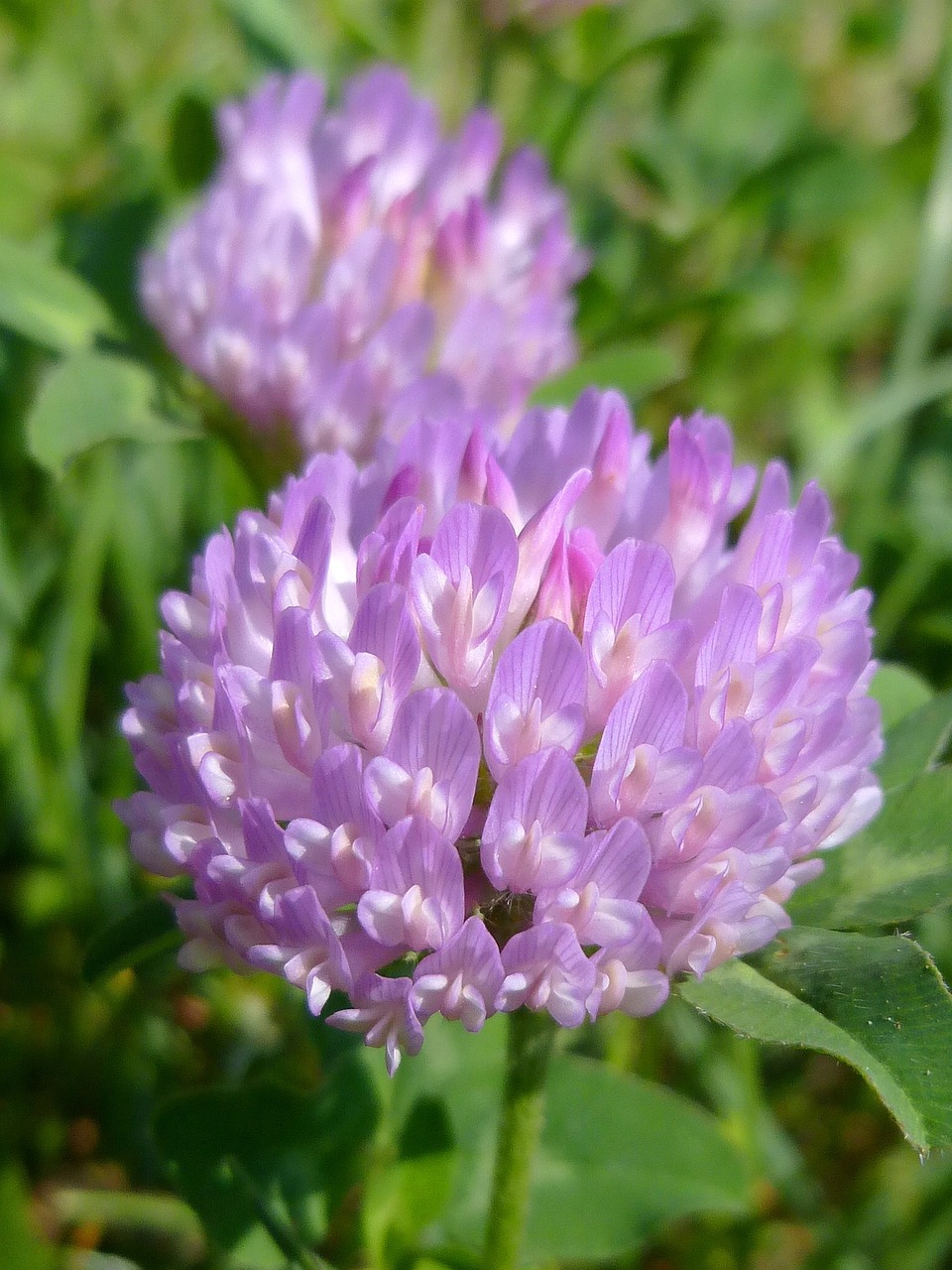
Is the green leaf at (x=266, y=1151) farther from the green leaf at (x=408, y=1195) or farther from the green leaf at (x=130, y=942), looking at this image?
the green leaf at (x=130, y=942)

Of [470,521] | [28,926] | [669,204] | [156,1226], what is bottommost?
[156,1226]

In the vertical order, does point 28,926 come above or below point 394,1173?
above

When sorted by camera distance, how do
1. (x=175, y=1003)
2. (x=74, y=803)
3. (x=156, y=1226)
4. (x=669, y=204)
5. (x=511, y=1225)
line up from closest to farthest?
(x=511, y=1225)
(x=156, y=1226)
(x=74, y=803)
(x=175, y=1003)
(x=669, y=204)

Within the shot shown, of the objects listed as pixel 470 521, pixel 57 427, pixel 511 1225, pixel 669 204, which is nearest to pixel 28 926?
pixel 57 427

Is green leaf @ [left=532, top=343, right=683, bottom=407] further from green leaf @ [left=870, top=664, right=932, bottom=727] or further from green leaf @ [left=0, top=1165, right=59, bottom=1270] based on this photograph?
green leaf @ [left=0, top=1165, right=59, bottom=1270]

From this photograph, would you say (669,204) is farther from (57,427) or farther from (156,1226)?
(156,1226)

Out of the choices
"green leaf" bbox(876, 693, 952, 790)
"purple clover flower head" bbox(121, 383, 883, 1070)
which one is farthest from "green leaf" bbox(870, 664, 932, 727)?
"purple clover flower head" bbox(121, 383, 883, 1070)

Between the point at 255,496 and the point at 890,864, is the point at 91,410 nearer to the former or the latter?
the point at 255,496
